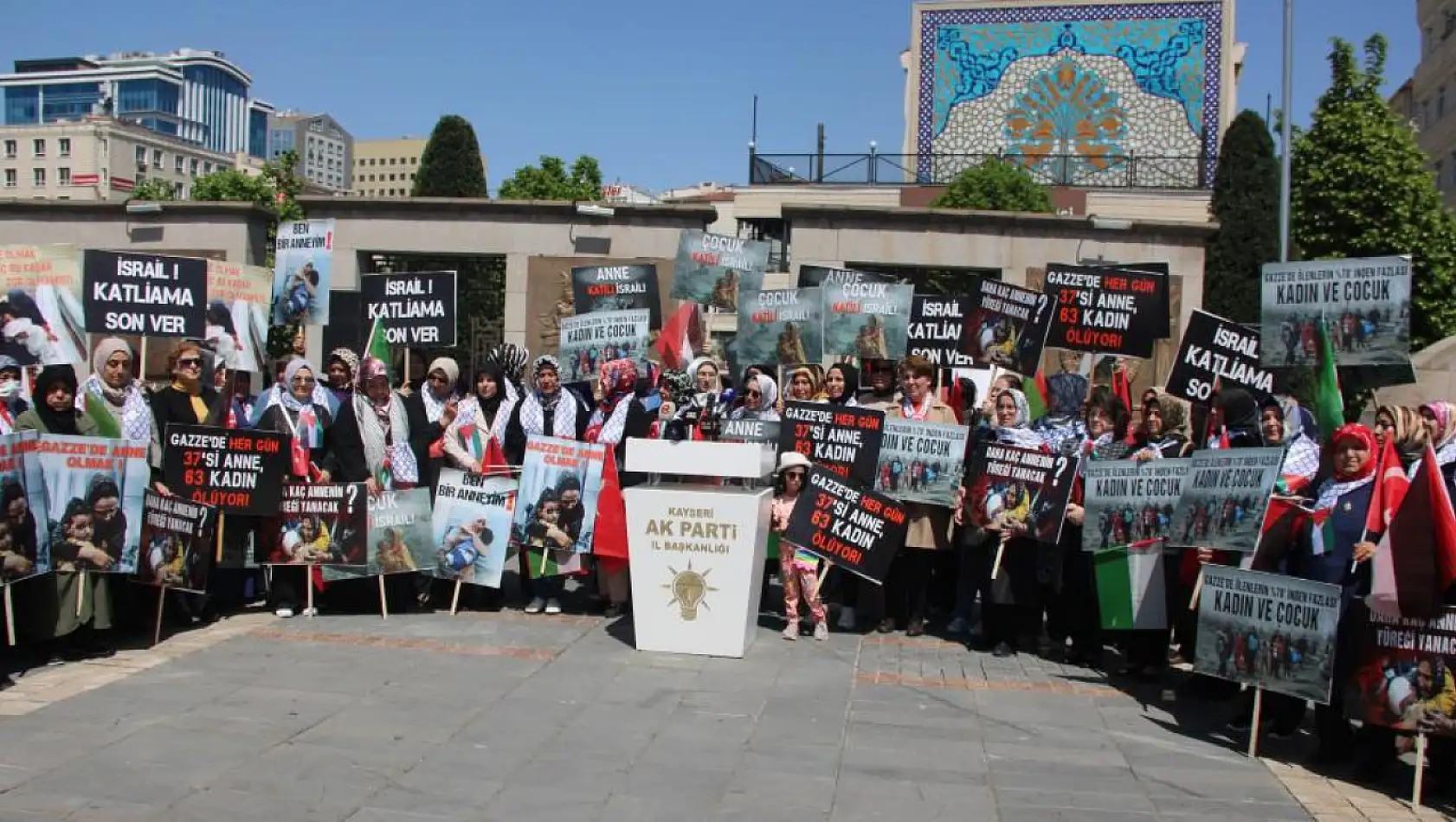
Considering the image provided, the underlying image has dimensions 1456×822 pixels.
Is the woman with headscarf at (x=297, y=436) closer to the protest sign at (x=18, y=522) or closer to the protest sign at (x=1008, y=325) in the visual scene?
the protest sign at (x=18, y=522)

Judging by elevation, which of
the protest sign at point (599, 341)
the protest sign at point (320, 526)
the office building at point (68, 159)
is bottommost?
the protest sign at point (320, 526)

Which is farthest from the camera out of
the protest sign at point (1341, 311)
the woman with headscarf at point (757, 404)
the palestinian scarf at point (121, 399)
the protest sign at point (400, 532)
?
the woman with headscarf at point (757, 404)

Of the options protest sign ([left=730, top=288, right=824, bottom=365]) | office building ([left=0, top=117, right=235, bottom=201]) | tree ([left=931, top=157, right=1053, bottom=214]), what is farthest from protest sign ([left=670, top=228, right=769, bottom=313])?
office building ([left=0, top=117, right=235, bottom=201])

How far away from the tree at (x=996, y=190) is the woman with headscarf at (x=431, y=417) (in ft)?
97.6

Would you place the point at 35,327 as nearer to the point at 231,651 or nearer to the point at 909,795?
the point at 231,651

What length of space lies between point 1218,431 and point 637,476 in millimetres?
4219

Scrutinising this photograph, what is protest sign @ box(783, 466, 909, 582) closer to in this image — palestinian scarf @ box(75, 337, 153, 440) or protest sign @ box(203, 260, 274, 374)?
palestinian scarf @ box(75, 337, 153, 440)

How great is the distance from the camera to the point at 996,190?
39.0m

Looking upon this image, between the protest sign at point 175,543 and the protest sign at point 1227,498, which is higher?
the protest sign at point 1227,498

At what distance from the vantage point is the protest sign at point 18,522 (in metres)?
7.77

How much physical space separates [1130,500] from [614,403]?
4.00 metres

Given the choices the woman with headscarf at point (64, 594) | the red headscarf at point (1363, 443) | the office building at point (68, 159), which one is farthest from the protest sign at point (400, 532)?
the office building at point (68, 159)

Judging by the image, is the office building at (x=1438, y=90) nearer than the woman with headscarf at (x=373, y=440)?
No

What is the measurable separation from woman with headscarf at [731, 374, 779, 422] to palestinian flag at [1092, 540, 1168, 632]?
2.75 metres
